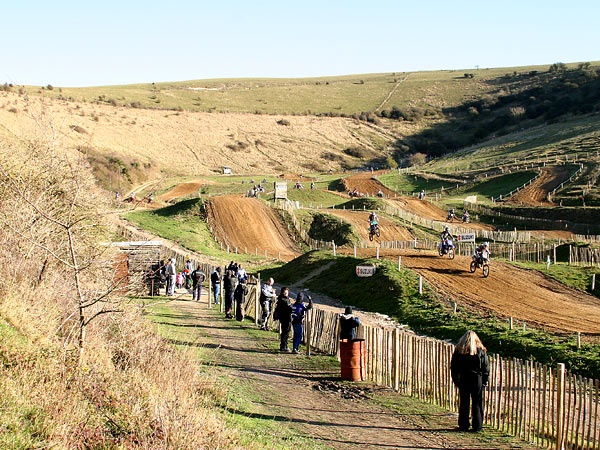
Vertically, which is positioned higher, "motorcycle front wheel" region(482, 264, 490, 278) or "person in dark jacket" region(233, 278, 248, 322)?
"motorcycle front wheel" region(482, 264, 490, 278)

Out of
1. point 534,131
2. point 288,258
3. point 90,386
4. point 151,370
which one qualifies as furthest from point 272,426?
point 534,131

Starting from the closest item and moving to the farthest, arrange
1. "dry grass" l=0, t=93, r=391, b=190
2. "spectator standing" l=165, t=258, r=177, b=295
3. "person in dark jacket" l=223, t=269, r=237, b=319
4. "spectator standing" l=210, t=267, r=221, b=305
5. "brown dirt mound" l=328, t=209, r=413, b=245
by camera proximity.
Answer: "person in dark jacket" l=223, t=269, r=237, b=319
"spectator standing" l=210, t=267, r=221, b=305
"spectator standing" l=165, t=258, r=177, b=295
"brown dirt mound" l=328, t=209, r=413, b=245
"dry grass" l=0, t=93, r=391, b=190

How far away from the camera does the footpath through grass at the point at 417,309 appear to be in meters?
17.2

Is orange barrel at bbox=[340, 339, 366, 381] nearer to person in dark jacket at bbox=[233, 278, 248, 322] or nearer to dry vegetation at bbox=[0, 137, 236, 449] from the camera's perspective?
dry vegetation at bbox=[0, 137, 236, 449]

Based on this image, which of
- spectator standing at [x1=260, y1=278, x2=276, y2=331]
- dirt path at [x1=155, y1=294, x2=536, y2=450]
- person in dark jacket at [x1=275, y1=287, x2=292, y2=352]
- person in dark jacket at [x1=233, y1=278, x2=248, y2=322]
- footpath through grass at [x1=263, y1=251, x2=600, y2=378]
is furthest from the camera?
A: person in dark jacket at [x1=233, y1=278, x2=248, y2=322]

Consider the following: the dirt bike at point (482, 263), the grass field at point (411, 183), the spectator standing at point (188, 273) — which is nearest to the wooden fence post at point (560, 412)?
the dirt bike at point (482, 263)

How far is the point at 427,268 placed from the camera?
1159 inches

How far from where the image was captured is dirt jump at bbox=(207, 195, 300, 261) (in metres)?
47.3

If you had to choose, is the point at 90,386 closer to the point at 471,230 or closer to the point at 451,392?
the point at 451,392

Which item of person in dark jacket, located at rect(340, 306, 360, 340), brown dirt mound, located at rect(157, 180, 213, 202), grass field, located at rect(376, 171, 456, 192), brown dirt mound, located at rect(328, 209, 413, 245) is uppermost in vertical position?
grass field, located at rect(376, 171, 456, 192)

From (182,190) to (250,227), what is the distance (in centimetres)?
2769

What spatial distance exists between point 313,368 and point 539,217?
1863 inches

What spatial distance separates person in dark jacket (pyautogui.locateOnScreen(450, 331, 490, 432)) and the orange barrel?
3.40m

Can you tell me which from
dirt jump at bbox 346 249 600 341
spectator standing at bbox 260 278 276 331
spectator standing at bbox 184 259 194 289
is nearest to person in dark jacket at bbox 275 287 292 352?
spectator standing at bbox 260 278 276 331
